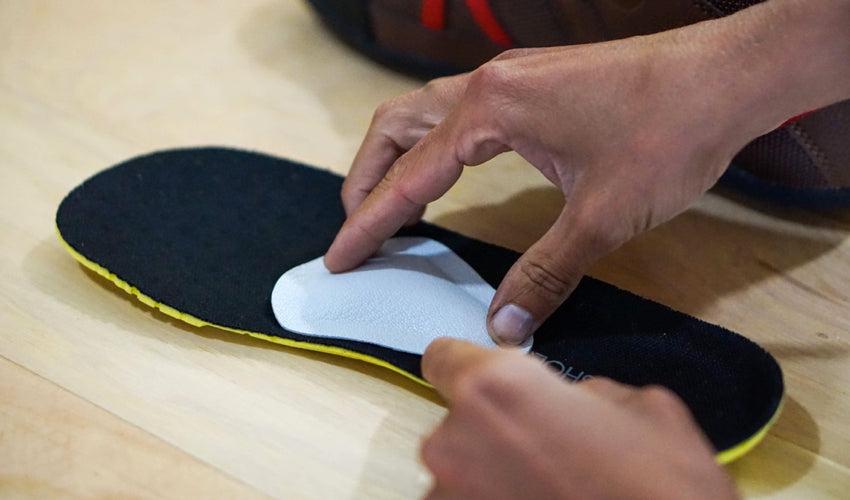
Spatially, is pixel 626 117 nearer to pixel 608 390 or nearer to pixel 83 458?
pixel 608 390

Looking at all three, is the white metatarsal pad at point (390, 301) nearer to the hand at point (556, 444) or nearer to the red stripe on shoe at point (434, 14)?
the hand at point (556, 444)

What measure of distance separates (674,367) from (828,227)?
307 mm

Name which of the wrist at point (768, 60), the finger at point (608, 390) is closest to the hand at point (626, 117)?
the wrist at point (768, 60)

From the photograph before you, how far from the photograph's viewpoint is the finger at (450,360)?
494mm

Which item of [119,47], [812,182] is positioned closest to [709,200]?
[812,182]

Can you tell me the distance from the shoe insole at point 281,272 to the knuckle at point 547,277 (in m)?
0.06

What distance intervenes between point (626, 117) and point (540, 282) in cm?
13

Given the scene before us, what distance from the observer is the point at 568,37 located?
0.88 m

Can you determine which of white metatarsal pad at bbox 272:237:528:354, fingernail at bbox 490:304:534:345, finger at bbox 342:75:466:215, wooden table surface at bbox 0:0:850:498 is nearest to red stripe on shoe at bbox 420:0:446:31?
wooden table surface at bbox 0:0:850:498

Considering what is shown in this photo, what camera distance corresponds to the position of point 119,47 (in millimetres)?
1108

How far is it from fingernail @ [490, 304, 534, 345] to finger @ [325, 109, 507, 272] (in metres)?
0.12

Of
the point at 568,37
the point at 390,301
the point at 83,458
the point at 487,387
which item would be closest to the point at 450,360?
the point at 487,387

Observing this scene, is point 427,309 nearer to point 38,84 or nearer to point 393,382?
point 393,382

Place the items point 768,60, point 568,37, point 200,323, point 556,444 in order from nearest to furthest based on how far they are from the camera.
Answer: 1. point 556,444
2. point 768,60
3. point 200,323
4. point 568,37
